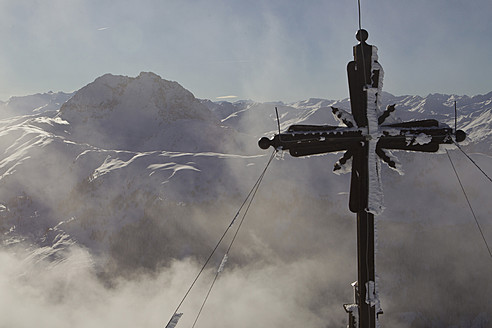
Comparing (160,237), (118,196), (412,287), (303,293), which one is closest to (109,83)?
(118,196)

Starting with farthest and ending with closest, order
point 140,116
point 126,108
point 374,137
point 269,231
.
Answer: point 126,108, point 140,116, point 269,231, point 374,137

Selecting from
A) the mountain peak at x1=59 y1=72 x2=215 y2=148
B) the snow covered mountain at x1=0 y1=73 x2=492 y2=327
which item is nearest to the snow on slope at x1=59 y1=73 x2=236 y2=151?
the mountain peak at x1=59 y1=72 x2=215 y2=148

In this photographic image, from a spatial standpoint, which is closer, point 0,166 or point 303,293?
point 303,293

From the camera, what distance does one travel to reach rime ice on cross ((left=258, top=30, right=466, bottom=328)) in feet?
12.2

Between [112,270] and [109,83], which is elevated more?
[109,83]

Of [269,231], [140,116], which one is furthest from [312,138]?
[140,116]

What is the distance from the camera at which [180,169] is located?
37469 millimetres

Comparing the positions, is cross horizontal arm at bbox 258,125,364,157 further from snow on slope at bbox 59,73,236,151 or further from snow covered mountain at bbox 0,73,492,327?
snow on slope at bbox 59,73,236,151

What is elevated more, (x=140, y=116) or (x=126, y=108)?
(x=126, y=108)

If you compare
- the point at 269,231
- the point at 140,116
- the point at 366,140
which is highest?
the point at 140,116

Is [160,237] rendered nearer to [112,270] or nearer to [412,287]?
[112,270]

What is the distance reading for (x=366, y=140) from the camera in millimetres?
3783

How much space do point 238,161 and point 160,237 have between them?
1340 cm

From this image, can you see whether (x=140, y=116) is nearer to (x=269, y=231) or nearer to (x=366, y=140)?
(x=269, y=231)
